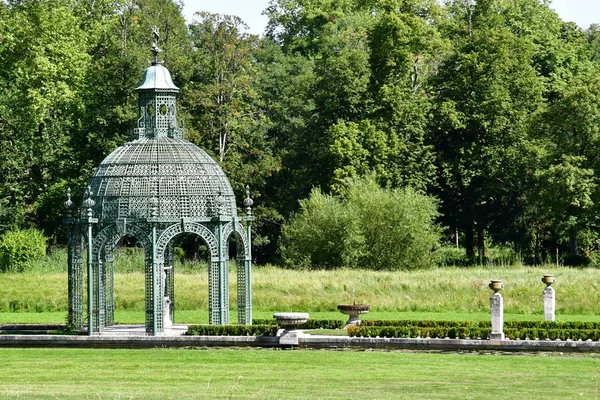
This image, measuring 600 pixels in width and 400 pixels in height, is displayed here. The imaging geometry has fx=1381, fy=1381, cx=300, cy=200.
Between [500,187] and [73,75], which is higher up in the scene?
[73,75]

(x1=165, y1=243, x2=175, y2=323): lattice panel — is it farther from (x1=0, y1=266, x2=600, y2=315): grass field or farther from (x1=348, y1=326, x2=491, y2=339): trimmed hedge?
(x1=348, y1=326, x2=491, y2=339): trimmed hedge

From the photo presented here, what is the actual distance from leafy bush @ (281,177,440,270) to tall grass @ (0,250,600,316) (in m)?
9.53

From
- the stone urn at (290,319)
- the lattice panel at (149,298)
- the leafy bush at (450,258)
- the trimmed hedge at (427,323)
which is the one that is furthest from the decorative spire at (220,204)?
the leafy bush at (450,258)

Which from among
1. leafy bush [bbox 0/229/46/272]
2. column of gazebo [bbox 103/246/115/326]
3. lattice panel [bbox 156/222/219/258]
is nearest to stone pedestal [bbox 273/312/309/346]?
lattice panel [bbox 156/222/219/258]

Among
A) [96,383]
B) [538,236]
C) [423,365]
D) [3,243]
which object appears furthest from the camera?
[538,236]

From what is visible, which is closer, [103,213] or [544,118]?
[103,213]

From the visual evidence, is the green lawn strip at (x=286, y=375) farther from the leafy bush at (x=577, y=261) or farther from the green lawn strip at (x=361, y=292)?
the leafy bush at (x=577, y=261)

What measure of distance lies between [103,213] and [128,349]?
16.2 feet

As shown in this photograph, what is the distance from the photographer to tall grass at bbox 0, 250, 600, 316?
52.4m

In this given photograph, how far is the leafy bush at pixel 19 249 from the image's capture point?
234 ft

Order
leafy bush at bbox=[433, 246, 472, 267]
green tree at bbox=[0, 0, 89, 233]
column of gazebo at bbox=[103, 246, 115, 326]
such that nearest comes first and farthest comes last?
1. column of gazebo at bbox=[103, 246, 115, 326]
2. leafy bush at bbox=[433, 246, 472, 267]
3. green tree at bbox=[0, 0, 89, 233]

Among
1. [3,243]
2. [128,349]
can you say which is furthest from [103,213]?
[3,243]

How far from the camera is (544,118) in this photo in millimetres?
73562

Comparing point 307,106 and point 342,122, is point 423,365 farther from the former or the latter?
point 307,106
